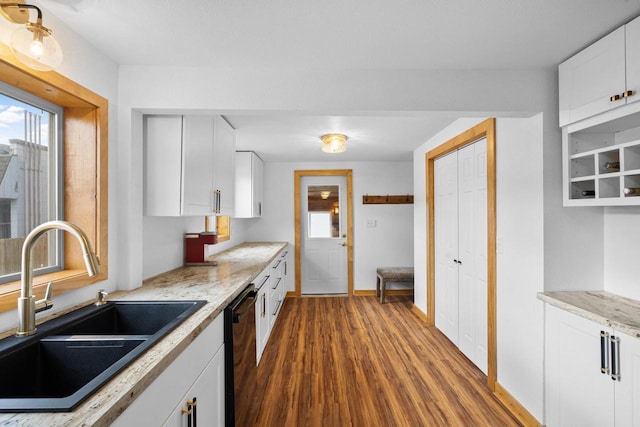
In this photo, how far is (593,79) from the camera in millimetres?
1662

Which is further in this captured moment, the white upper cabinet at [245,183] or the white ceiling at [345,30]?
the white upper cabinet at [245,183]

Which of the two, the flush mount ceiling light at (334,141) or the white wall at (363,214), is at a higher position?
the flush mount ceiling light at (334,141)

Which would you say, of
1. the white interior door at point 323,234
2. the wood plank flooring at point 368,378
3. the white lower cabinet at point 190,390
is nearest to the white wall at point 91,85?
the white lower cabinet at point 190,390

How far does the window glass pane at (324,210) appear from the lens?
533 centimetres

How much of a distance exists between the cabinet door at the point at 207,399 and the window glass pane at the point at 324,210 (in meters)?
3.74

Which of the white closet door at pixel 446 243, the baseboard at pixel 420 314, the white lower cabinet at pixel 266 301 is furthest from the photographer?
the baseboard at pixel 420 314

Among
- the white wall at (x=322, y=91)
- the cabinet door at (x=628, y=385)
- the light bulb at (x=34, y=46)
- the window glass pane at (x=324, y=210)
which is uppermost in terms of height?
the white wall at (x=322, y=91)

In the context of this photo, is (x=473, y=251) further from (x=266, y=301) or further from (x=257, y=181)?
(x=257, y=181)

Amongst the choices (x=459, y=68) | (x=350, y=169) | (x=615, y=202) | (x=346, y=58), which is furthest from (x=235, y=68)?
(x=350, y=169)

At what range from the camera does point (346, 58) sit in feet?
5.94

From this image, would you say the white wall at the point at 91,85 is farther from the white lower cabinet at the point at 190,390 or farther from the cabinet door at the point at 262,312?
the cabinet door at the point at 262,312

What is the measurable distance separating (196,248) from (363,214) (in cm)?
308

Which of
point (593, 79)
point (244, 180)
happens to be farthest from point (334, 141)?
point (593, 79)

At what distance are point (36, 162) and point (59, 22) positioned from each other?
66 centimetres
